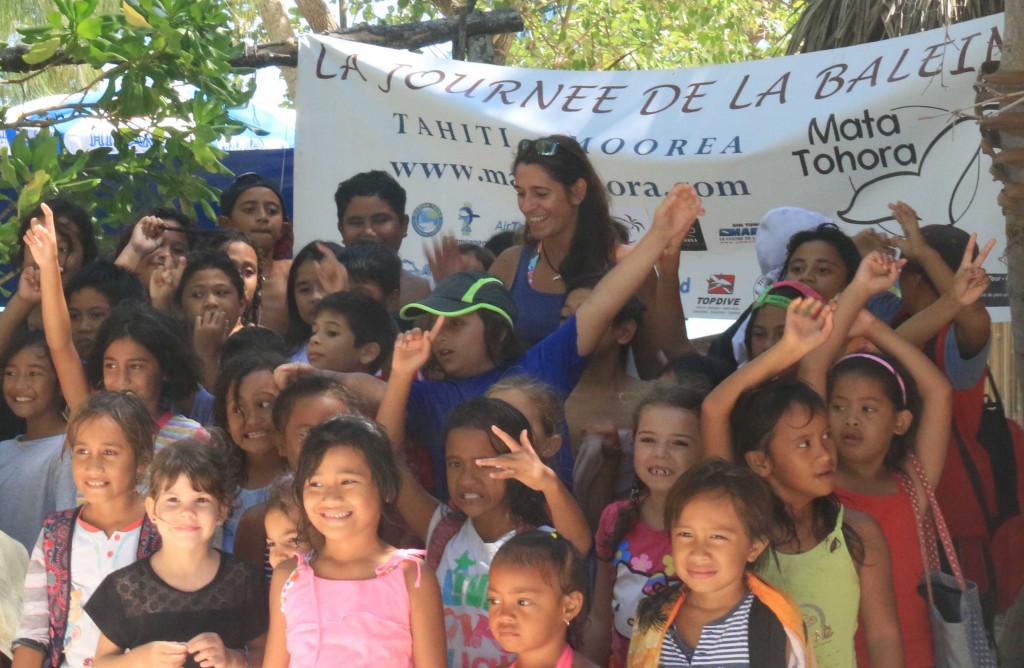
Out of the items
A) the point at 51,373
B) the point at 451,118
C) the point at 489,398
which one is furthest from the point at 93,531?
the point at 451,118

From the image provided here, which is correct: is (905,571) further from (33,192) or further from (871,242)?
(33,192)

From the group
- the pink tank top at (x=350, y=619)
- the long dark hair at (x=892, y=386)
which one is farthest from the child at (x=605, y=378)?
the pink tank top at (x=350, y=619)

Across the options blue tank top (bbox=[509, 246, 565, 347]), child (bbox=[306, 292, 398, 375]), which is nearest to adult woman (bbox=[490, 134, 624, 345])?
blue tank top (bbox=[509, 246, 565, 347])

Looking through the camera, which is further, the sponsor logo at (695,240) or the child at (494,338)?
the sponsor logo at (695,240)

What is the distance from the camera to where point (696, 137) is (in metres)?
5.26

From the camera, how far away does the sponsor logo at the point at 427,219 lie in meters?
5.79

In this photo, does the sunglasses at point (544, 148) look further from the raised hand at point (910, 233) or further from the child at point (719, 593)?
the child at point (719, 593)

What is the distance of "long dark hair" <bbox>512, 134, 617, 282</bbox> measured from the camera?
4.16m

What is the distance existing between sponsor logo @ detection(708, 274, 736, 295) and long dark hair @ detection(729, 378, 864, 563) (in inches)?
83.9

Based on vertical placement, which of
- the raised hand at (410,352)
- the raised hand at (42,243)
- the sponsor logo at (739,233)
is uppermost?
the sponsor logo at (739,233)

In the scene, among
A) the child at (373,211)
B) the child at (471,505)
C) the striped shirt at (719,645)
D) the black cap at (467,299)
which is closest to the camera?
the striped shirt at (719,645)

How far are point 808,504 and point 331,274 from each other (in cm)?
184

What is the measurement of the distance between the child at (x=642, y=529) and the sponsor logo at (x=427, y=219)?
2.61 meters

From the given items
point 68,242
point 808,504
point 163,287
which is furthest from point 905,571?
point 68,242
